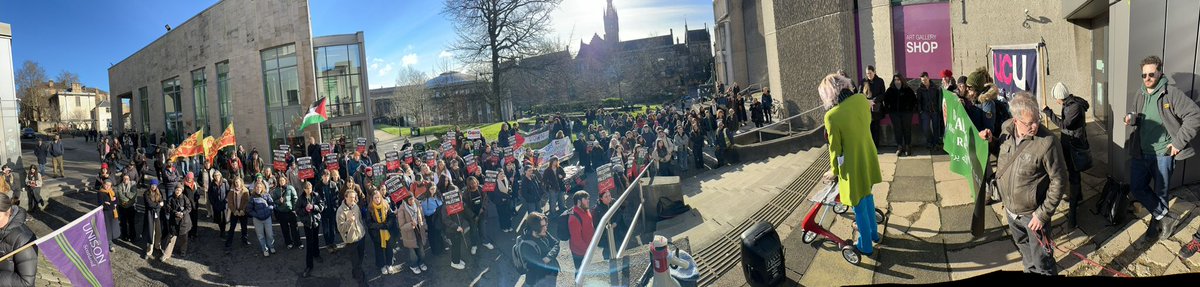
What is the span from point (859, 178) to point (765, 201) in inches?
11.6

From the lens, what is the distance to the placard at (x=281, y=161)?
5711 millimetres

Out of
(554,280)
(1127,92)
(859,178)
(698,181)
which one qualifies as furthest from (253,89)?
(1127,92)

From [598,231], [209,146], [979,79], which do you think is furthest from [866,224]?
[209,146]

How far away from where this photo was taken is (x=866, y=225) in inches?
51.2

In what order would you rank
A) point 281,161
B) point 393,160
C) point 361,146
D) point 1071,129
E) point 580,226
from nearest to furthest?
1. point 1071,129
2. point 580,226
3. point 281,161
4. point 393,160
5. point 361,146

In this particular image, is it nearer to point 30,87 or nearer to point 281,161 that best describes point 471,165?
point 281,161

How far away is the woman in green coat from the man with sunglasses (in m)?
0.52

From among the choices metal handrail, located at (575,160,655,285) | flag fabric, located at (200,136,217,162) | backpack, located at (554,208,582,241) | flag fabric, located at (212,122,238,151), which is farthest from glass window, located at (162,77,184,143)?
metal handrail, located at (575,160,655,285)

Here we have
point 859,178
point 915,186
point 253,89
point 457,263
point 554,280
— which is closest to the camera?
point 859,178

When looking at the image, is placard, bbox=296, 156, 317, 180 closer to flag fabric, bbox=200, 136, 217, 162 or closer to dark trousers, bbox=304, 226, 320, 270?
flag fabric, bbox=200, 136, 217, 162

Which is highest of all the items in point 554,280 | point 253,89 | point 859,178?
point 253,89

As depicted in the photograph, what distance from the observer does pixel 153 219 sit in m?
4.80

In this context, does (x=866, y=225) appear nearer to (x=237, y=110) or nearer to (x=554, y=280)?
(x=554, y=280)

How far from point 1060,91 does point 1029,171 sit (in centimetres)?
24
